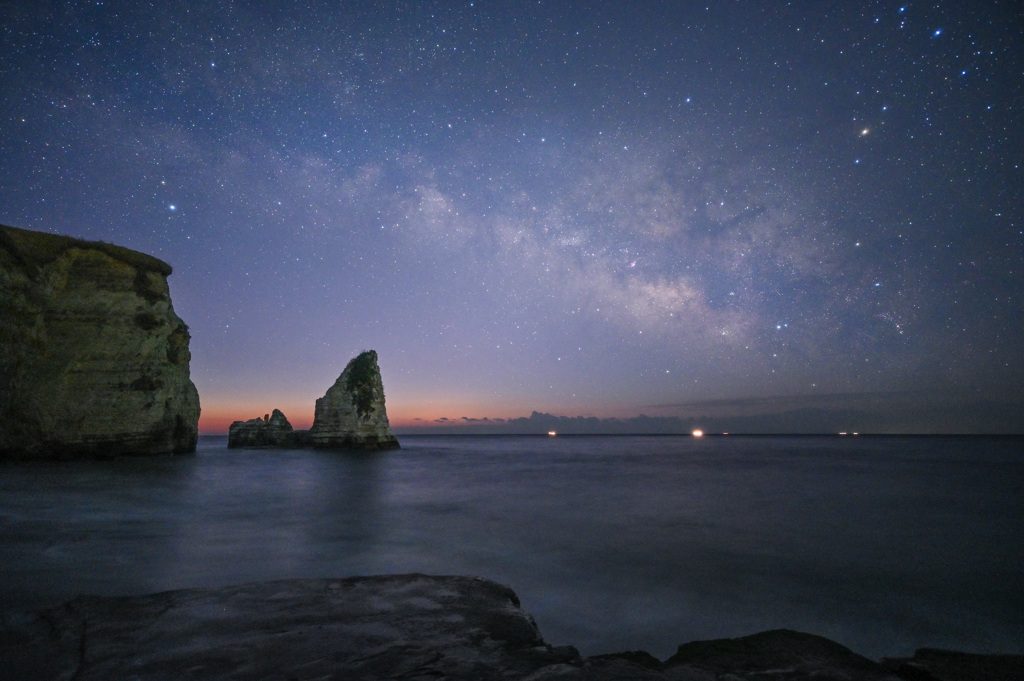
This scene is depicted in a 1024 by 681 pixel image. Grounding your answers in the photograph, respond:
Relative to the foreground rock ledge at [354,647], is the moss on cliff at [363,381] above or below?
above

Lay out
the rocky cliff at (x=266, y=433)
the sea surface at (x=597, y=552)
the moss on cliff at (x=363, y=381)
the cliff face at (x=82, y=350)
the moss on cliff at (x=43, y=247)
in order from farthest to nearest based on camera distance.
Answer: the rocky cliff at (x=266, y=433) < the moss on cliff at (x=363, y=381) < the cliff face at (x=82, y=350) < the moss on cliff at (x=43, y=247) < the sea surface at (x=597, y=552)

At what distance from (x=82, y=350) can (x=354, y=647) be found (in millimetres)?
28051

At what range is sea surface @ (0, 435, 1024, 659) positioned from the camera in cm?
500

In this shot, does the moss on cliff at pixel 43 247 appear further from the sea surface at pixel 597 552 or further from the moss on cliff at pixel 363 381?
the moss on cliff at pixel 363 381

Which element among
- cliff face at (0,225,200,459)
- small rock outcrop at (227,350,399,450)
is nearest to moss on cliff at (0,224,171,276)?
cliff face at (0,225,200,459)

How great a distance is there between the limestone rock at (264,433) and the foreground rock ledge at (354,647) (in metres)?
49.9

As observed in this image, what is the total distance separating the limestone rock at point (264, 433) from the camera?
4781 cm

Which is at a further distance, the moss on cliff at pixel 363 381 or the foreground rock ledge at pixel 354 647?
the moss on cliff at pixel 363 381

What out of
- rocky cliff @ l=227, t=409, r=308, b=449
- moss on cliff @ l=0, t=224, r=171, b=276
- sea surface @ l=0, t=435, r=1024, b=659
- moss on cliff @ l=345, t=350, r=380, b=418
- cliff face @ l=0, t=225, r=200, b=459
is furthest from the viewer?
rocky cliff @ l=227, t=409, r=308, b=449

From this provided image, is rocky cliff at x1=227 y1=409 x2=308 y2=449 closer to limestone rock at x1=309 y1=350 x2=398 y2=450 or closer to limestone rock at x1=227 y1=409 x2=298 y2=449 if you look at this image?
limestone rock at x1=227 y1=409 x2=298 y2=449

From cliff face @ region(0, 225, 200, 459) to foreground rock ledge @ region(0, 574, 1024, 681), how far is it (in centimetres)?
2467

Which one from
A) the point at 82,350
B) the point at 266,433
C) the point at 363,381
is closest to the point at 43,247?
the point at 82,350

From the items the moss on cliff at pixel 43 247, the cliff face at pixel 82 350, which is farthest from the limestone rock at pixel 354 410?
the moss on cliff at pixel 43 247

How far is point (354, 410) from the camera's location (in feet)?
132
